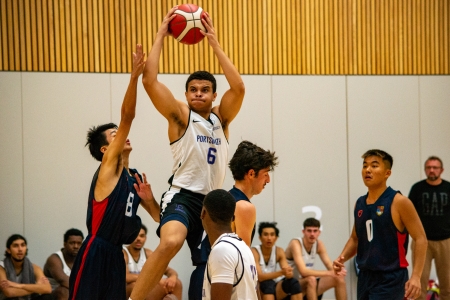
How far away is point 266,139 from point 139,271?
2.91 metres

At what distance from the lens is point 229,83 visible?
18.2 ft

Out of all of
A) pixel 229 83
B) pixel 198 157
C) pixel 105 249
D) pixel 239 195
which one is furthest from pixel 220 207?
pixel 229 83

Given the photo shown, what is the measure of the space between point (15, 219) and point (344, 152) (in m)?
5.16

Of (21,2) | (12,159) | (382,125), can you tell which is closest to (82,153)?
(12,159)

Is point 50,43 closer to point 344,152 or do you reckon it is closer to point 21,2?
point 21,2

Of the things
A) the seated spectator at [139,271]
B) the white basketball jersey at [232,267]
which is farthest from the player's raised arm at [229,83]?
the seated spectator at [139,271]

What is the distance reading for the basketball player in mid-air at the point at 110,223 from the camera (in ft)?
16.8

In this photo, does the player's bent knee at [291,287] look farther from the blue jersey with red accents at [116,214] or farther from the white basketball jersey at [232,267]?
the white basketball jersey at [232,267]

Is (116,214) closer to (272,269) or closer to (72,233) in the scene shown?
(72,233)

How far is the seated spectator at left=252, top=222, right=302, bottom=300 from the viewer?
376 inches

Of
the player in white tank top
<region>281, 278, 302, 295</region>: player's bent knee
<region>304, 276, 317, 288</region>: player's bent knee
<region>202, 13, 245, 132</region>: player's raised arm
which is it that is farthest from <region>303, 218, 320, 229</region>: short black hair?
<region>202, 13, 245, 132</region>: player's raised arm

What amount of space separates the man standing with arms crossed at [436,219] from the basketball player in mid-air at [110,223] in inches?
225

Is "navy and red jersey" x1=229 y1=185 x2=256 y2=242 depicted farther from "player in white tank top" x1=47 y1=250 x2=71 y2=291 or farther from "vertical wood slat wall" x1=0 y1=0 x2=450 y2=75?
"vertical wood slat wall" x1=0 y1=0 x2=450 y2=75

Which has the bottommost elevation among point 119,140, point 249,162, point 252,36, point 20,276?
point 20,276
